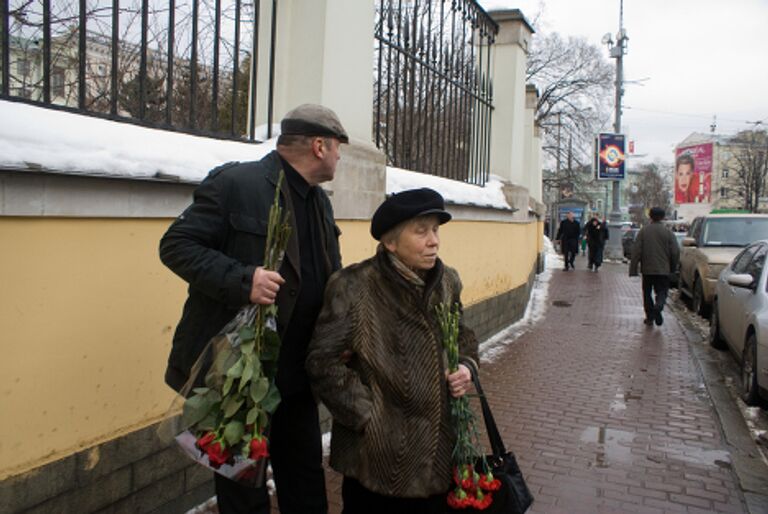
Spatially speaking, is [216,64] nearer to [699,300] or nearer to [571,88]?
[699,300]

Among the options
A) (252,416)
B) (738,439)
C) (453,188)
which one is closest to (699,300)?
(453,188)

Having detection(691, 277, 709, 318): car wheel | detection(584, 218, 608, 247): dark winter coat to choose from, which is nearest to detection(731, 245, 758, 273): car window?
detection(691, 277, 709, 318): car wheel

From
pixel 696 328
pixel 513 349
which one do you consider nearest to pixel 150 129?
pixel 513 349

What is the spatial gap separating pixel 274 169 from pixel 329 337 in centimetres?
63

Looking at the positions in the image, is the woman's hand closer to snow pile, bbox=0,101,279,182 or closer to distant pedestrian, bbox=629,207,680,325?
snow pile, bbox=0,101,279,182

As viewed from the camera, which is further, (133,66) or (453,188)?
(453,188)

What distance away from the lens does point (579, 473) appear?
412 cm

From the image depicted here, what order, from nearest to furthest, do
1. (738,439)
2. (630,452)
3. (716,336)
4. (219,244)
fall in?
(219,244), (630,452), (738,439), (716,336)

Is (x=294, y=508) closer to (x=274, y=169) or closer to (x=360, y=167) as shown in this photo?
(x=274, y=169)

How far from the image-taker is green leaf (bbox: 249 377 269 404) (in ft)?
6.56

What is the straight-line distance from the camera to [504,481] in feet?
7.48

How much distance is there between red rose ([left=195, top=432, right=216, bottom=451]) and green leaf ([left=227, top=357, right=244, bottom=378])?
0.20m

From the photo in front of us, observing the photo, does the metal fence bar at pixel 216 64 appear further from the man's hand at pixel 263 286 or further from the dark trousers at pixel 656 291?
the dark trousers at pixel 656 291

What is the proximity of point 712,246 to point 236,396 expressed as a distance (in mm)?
11416
